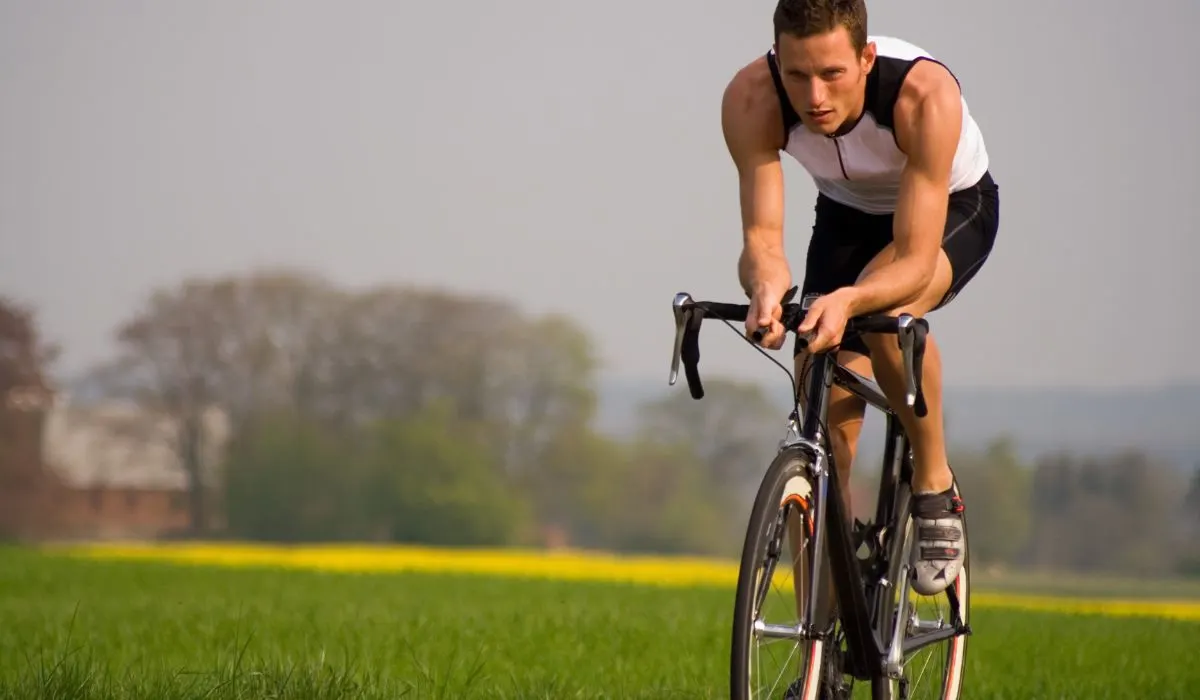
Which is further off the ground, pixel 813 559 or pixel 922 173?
pixel 922 173

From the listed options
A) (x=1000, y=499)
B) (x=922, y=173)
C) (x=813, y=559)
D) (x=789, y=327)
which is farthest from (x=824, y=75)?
(x=1000, y=499)

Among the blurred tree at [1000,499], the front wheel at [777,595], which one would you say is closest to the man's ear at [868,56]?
the front wheel at [777,595]

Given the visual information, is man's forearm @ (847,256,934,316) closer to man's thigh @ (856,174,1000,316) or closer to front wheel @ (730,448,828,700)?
man's thigh @ (856,174,1000,316)

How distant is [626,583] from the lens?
57.3 feet

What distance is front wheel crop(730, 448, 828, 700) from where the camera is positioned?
371 cm

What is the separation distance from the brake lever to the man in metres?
0.16

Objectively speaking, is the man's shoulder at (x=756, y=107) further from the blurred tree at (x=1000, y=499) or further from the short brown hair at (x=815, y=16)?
the blurred tree at (x=1000, y=499)

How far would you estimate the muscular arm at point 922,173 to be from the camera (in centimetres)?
425

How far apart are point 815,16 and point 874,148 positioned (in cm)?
57

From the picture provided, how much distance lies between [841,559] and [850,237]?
3.85ft

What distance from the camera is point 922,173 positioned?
428 cm

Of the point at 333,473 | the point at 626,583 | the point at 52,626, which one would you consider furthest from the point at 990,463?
the point at 333,473

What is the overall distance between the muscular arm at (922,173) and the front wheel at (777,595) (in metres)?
0.60

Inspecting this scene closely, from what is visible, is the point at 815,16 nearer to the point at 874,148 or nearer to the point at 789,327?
the point at 874,148
